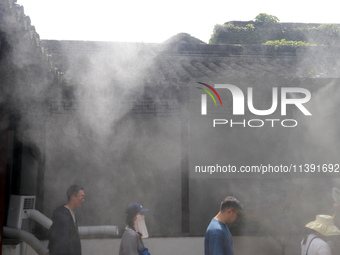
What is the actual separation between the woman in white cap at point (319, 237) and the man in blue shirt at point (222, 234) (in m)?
1.07

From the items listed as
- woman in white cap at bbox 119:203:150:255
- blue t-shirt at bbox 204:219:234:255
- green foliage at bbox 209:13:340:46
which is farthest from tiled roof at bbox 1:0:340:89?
green foliage at bbox 209:13:340:46

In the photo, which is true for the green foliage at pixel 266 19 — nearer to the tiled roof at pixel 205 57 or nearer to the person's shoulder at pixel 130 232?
the tiled roof at pixel 205 57

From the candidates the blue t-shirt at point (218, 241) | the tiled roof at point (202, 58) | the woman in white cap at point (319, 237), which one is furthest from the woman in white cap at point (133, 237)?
the tiled roof at point (202, 58)

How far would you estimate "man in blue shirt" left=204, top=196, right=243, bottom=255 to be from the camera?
4895 millimetres

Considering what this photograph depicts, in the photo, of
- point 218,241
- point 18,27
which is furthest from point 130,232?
point 18,27

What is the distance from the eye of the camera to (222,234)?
16.2 ft

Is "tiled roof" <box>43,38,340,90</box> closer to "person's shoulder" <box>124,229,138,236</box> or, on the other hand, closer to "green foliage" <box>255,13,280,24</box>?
"person's shoulder" <box>124,229,138,236</box>

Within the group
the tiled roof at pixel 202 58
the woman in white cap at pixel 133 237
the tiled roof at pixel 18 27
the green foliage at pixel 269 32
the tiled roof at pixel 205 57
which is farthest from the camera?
the green foliage at pixel 269 32

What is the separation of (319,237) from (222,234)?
53.1 inches

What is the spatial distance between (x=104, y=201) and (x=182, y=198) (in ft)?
4.33

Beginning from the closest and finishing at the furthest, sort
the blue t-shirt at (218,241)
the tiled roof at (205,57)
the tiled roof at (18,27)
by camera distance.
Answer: the tiled roof at (18,27)
the blue t-shirt at (218,241)
the tiled roof at (205,57)

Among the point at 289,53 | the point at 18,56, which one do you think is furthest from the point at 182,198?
the point at 289,53

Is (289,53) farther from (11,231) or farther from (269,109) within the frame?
(11,231)

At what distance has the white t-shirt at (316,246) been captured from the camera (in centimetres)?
541
